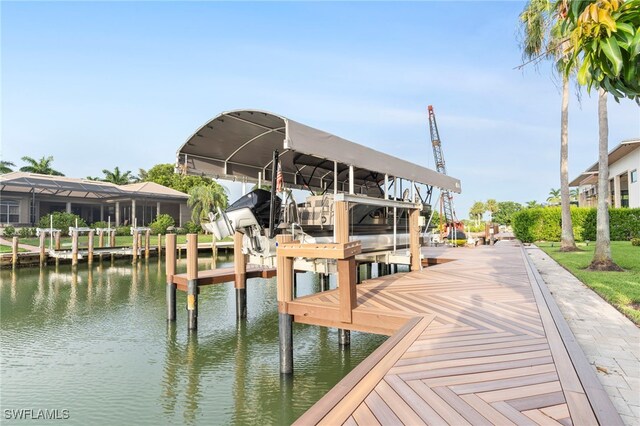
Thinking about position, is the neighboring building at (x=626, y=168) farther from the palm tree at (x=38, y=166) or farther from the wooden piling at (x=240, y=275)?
the palm tree at (x=38, y=166)

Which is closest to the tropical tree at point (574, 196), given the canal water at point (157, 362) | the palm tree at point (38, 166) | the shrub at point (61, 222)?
the canal water at point (157, 362)

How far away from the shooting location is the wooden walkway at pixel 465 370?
210 cm

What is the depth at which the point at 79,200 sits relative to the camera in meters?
31.4

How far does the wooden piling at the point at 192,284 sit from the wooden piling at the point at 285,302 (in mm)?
3175

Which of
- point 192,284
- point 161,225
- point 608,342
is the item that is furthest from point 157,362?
point 161,225

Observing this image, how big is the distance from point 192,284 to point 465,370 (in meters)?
6.40

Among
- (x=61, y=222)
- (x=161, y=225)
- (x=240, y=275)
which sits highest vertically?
(x=61, y=222)

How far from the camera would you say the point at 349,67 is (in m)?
12.7

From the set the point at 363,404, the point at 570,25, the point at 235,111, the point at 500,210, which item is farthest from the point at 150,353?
the point at 500,210

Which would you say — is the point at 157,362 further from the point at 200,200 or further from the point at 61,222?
the point at 200,200

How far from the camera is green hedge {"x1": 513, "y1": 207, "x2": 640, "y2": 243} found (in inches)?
803

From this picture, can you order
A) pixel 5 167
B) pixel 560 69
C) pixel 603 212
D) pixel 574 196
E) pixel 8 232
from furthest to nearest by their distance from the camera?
pixel 574 196 < pixel 5 167 < pixel 8 232 < pixel 560 69 < pixel 603 212

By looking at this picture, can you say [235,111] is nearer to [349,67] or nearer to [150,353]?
[150,353]

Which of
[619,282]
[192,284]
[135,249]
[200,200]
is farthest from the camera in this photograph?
[200,200]
